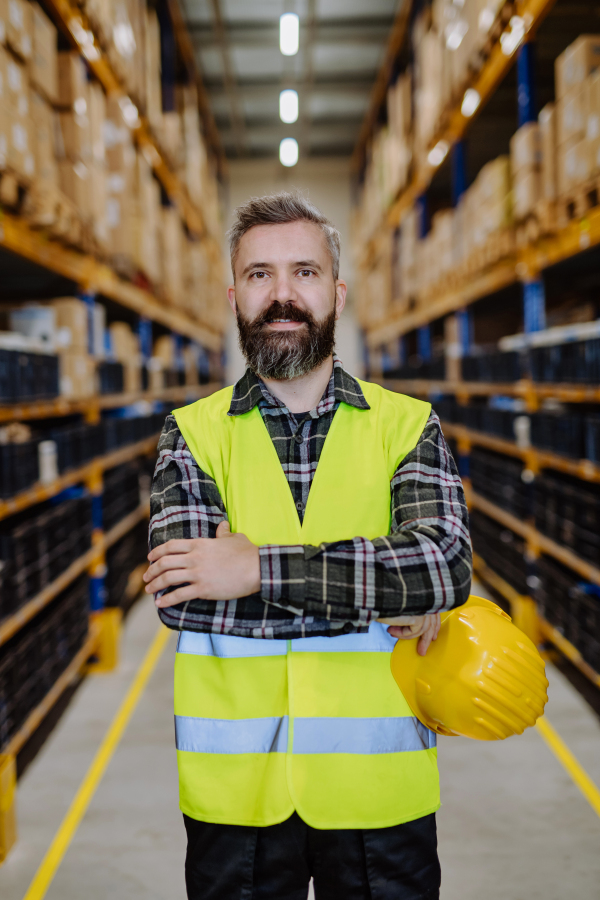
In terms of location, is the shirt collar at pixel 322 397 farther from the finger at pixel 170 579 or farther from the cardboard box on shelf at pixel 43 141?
the cardboard box on shelf at pixel 43 141

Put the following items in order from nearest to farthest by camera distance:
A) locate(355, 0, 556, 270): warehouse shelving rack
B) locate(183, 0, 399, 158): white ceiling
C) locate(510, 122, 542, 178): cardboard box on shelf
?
1. locate(355, 0, 556, 270): warehouse shelving rack
2. locate(510, 122, 542, 178): cardboard box on shelf
3. locate(183, 0, 399, 158): white ceiling

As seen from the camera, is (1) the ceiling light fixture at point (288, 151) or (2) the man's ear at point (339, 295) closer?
(2) the man's ear at point (339, 295)

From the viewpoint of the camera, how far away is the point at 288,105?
10680mm

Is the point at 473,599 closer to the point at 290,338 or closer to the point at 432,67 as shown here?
the point at 290,338

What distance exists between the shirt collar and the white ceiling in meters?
8.20

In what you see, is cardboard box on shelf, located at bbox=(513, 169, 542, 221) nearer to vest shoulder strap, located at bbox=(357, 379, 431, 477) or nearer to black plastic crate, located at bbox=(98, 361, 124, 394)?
black plastic crate, located at bbox=(98, 361, 124, 394)

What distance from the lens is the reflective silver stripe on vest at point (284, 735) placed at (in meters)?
1.43

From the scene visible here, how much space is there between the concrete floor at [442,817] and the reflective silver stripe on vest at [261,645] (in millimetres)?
1548

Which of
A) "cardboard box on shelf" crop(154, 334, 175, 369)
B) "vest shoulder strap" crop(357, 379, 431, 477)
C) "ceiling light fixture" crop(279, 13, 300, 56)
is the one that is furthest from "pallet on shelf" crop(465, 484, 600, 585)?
"ceiling light fixture" crop(279, 13, 300, 56)

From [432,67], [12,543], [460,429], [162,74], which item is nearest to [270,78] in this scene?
[162,74]

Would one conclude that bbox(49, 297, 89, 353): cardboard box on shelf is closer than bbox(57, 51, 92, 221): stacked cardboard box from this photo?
No

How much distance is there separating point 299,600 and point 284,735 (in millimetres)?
344

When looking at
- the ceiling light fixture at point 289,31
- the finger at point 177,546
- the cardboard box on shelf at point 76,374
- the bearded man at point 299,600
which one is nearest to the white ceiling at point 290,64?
the ceiling light fixture at point 289,31

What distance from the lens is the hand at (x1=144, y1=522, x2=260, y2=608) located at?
132 cm
